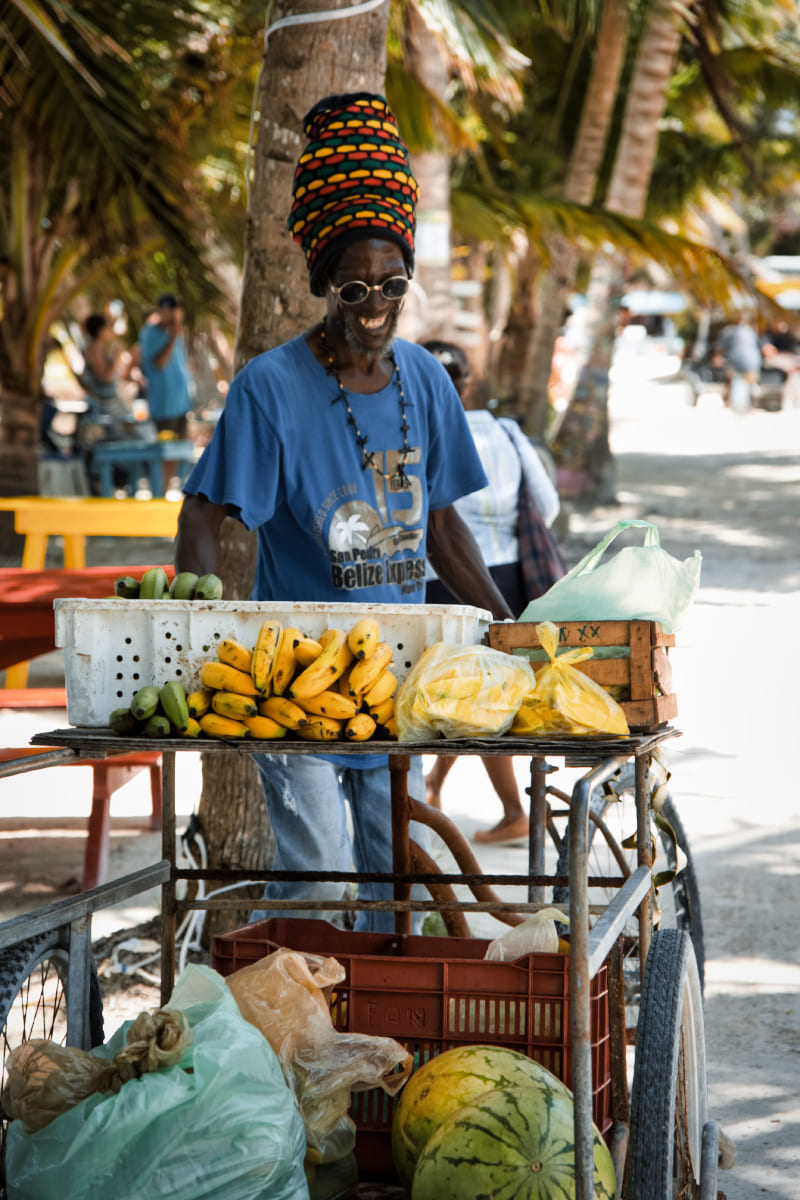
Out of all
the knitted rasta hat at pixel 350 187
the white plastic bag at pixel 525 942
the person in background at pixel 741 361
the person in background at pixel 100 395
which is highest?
the person in background at pixel 741 361

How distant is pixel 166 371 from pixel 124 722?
14.1 meters

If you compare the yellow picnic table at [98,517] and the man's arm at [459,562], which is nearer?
the man's arm at [459,562]

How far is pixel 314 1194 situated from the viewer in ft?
8.17

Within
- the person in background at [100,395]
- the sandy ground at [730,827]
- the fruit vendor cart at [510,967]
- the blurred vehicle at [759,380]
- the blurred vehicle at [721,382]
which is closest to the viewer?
the fruit vendor cart at [510,967]

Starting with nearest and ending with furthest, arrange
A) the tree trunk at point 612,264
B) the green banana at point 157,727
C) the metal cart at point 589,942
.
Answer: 1. the metal cart at point 589,942
2. the green banana at point 157,727
3. the tree trunk at point 612,264

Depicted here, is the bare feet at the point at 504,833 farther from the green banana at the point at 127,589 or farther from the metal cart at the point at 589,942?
the green banana at the point at 127,589

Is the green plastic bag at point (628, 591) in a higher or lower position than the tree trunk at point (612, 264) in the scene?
lower

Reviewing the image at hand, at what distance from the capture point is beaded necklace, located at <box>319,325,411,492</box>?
318 centimetres

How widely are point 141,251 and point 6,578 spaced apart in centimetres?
719

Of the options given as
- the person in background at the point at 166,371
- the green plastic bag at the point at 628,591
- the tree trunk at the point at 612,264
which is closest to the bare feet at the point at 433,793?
the green plastic bag at the point at 628,591

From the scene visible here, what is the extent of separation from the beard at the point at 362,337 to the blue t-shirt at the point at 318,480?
0.36 ft

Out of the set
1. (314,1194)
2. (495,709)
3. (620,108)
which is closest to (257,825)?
(314,1194)

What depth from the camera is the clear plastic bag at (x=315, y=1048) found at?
248 cm

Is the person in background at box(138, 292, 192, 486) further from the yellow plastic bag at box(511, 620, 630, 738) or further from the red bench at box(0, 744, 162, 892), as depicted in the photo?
the yellow plastic bag at box(511, 620, 630, 738)
